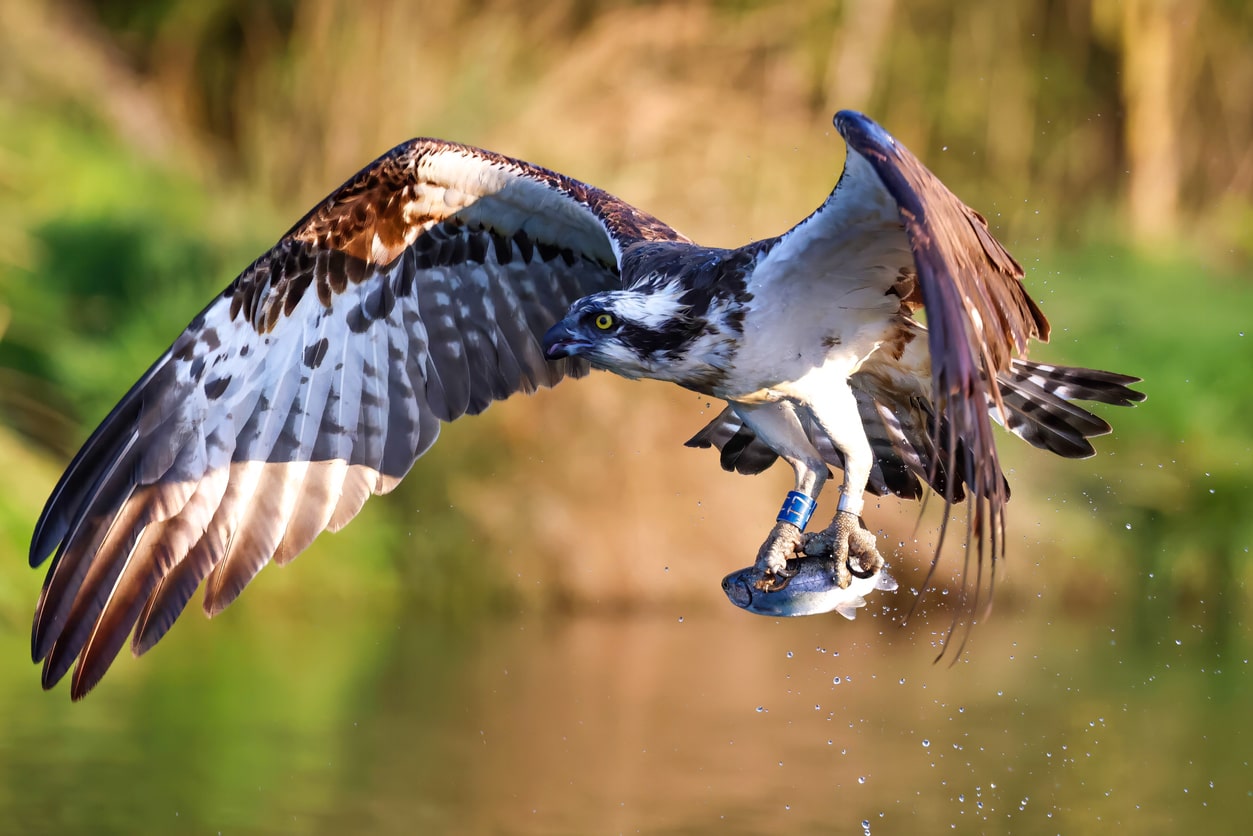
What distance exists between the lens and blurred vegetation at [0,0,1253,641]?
449 inches

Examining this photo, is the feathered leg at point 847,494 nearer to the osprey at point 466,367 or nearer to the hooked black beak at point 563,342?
the osprey at point 466,367

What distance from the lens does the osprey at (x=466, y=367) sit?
239 inches

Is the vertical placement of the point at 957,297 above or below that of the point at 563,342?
below

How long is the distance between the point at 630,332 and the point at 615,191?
6.12 meters

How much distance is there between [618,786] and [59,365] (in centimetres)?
512

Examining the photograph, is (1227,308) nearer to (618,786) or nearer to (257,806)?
(618,786)

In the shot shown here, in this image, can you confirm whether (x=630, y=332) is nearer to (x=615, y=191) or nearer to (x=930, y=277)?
(x=930, y=277)

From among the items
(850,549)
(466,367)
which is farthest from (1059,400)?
(466,367)

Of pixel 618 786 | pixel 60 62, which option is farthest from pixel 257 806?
pixel 60 62

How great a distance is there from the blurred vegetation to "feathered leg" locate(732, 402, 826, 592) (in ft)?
15.4

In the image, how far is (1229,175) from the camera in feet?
61.3

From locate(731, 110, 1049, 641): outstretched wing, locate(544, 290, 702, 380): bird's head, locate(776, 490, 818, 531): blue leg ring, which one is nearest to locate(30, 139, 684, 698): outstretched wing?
locate(544, 290, 702, 380): bird's head

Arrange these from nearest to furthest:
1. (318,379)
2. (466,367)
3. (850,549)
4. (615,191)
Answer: (850,549) → (318,379) → (466,367) → (615,191)

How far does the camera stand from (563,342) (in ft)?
20.1
